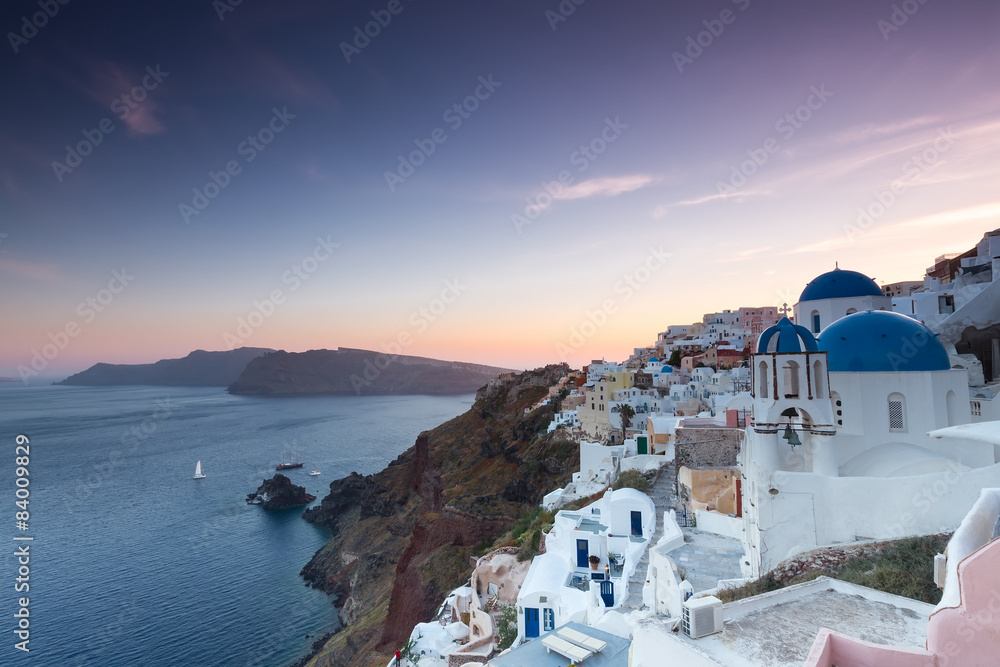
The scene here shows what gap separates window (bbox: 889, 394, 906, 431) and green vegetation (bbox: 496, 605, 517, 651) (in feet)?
38.5

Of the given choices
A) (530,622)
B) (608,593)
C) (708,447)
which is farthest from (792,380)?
(530,622)

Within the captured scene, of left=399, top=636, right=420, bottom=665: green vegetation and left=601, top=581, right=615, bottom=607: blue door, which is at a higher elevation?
left=601, top=581, right=615, bottom=607: blue door

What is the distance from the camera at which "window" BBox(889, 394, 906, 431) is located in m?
10.7

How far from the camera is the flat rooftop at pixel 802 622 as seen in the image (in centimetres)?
527

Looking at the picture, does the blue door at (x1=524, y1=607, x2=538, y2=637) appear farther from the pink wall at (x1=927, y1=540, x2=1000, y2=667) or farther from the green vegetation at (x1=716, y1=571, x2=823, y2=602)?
the pink wall at (x1=927, y1=540, x2=1000, y2=667)

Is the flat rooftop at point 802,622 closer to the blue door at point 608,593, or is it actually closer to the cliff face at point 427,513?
the blue door at point 608,593

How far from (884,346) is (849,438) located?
2150 mm

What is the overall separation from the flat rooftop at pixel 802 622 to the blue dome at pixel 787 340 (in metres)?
5.00

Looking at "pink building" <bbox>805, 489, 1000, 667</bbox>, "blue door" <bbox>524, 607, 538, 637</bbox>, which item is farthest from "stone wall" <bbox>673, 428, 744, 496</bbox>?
"pink building" <bbox>805, 489, 1000, 667</bbox>

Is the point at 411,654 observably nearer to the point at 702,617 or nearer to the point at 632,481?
the point at 632,481

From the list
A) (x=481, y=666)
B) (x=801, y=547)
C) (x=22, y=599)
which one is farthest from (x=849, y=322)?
(x=22, y=599)

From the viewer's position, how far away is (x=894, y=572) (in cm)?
701

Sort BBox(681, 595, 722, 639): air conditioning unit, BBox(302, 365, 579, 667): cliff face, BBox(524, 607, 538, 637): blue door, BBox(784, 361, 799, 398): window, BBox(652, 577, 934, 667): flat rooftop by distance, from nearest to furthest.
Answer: BBox(652, 577, 934, 667): flat rooftop < BBox(681, 595, 722, 639): air conditioning unit < BBox(784, 361, 799, 398): window < BBox(524, 607, 538, 637): blue door < BBox(302, 365, 579, 667): cliff face

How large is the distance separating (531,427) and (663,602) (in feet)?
124
